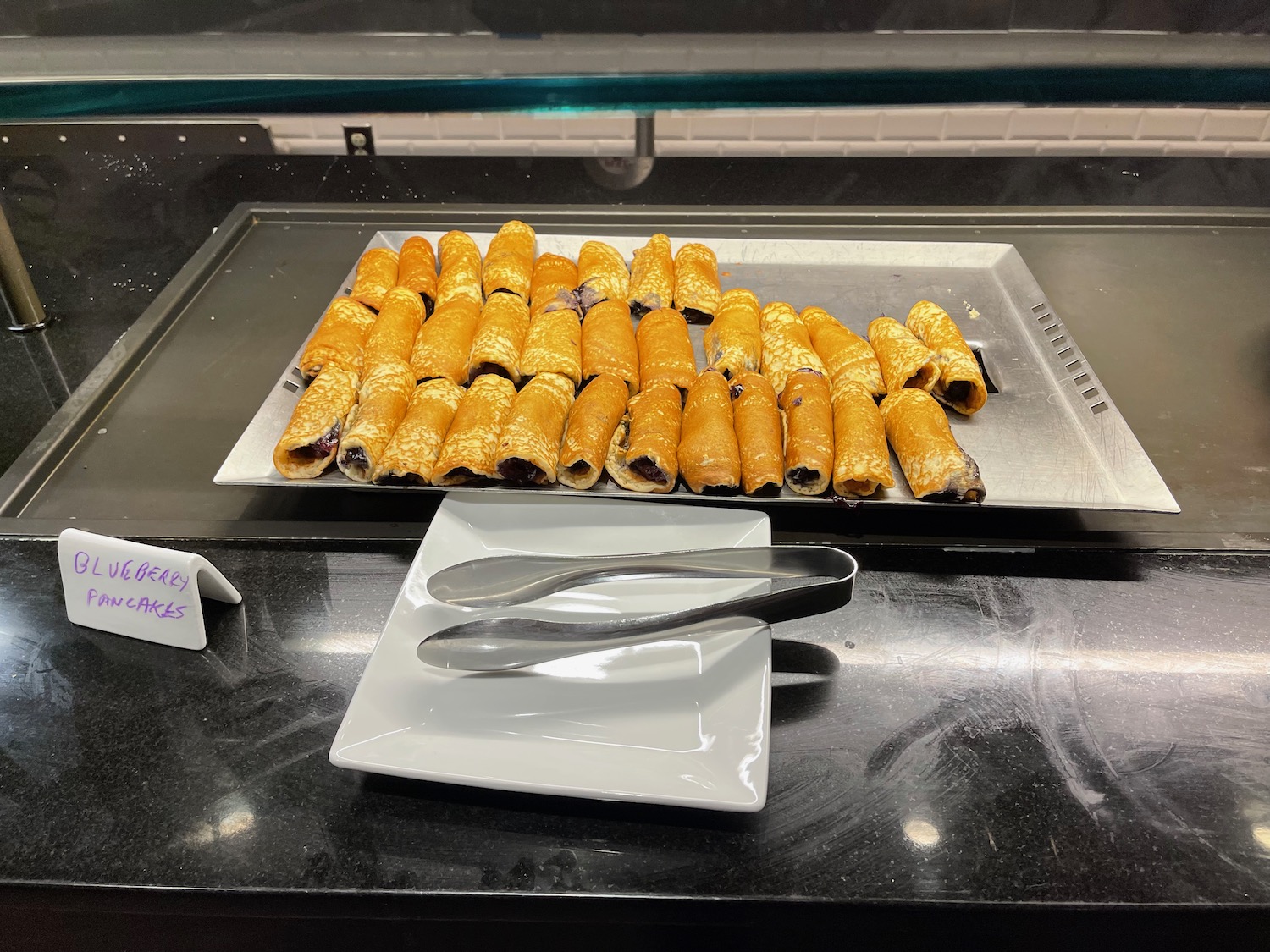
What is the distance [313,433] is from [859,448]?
0.65m

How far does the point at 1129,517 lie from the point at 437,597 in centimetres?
81

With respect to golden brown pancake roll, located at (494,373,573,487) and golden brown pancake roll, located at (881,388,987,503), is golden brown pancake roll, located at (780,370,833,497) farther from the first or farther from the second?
golden brown pancake roll, located at (494,373,573,487)

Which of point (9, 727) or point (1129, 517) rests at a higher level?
point (9, 727)

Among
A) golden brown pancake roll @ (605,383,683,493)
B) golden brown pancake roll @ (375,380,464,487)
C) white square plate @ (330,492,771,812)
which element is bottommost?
white square plate @ (330,492,771,812)

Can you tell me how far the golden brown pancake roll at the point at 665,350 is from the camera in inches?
47.4

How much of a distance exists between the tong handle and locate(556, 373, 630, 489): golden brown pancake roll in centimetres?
17

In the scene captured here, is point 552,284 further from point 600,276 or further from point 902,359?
point 902,359

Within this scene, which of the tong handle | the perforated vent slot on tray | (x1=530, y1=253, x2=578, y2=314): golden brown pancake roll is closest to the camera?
the tong handle

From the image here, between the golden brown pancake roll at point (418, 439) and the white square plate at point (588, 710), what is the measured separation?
0.12 meters

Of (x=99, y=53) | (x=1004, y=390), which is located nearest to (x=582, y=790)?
(x=99, y=53)

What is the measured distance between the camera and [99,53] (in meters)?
0.72

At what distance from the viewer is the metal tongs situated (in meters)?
0.81

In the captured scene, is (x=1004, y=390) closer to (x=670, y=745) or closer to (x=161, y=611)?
(x=670, y=745)

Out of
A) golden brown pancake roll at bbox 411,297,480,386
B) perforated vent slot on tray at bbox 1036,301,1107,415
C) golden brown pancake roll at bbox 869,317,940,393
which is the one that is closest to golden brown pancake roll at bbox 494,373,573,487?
golden brown pancake roll at bbox 411,297,480,386
